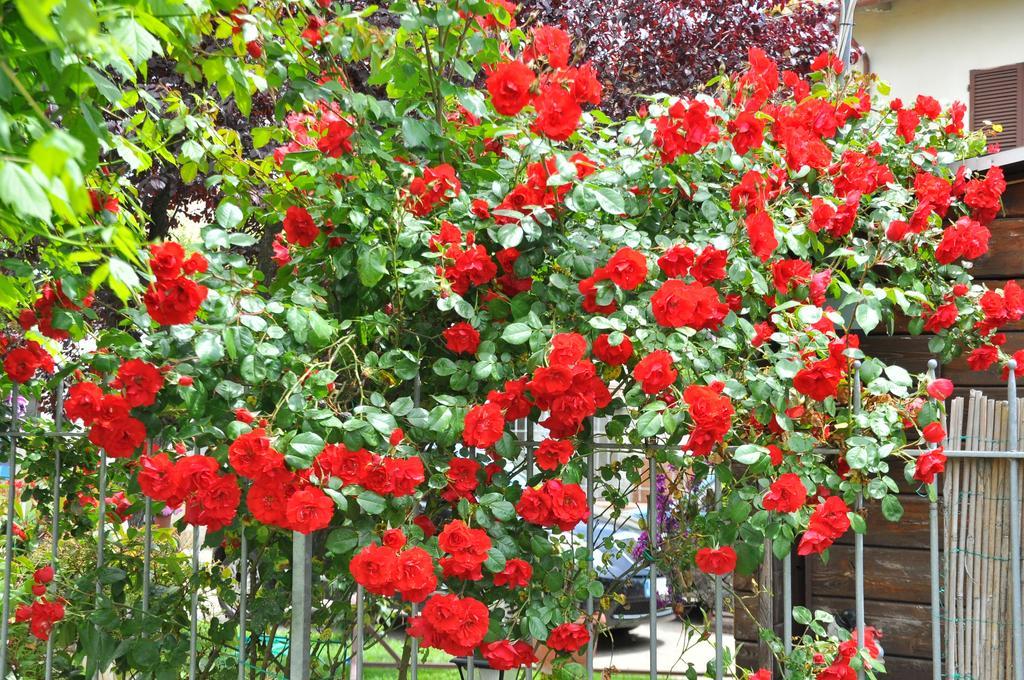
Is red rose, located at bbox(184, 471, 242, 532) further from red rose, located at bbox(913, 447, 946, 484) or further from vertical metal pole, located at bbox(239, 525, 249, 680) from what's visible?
red rose, located at bbox(913, 447, 946, 484)

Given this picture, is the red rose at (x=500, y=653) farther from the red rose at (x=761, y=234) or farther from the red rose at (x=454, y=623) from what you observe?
the red rose at (x=761, y=234)

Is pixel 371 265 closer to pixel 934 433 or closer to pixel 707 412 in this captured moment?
pixel 707 412

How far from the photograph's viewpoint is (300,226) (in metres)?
2.63

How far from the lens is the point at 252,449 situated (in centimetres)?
210

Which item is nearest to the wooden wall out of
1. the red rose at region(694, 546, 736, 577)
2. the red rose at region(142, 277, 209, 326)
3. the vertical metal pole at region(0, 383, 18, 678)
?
the red rose at region(694, 546, 736, 577)

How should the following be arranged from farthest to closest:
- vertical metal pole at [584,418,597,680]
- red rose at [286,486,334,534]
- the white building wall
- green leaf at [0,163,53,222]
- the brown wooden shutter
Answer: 1. the white building wall
2. the brown wooden shutter
3. vertical metal pole at [584,418,597,680]
4. red rose at [286,486,334,534]
5. green leaf at [0,163,53,222]

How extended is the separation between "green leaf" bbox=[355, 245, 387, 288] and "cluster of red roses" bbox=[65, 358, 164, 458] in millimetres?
550

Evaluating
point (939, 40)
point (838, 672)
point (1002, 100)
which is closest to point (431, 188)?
point (838, 672)

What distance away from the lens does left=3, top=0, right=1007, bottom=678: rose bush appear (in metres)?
2.21

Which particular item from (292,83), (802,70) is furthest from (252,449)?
(802,70)

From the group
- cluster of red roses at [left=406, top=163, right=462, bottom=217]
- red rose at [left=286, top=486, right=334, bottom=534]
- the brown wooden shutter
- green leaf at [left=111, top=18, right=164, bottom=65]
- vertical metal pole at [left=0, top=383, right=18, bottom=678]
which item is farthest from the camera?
the brown wooden shutter

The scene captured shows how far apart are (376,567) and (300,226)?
1.00m

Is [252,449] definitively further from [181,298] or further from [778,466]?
[778,466]

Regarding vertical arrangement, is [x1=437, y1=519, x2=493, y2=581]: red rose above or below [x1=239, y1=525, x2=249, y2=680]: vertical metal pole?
above
